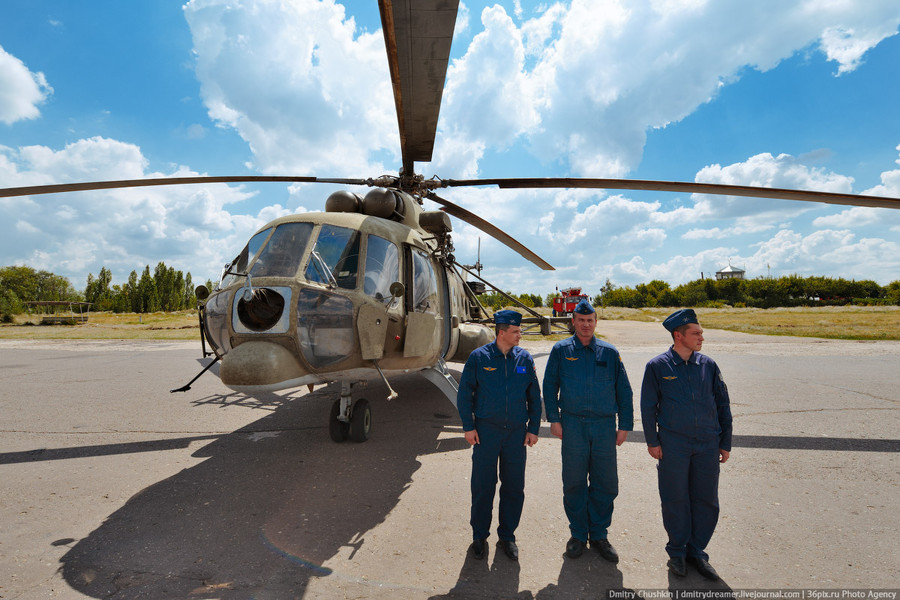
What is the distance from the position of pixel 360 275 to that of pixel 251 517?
93.1 inches

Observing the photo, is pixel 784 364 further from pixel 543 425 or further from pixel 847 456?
pixel 543 425

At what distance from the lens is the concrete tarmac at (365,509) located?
262cm

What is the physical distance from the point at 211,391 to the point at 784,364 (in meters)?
15.2

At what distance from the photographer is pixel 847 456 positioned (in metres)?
4.82

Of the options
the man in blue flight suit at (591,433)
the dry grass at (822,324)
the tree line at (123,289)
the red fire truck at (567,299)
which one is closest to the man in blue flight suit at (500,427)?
the man in blue flight suit at (591,433)

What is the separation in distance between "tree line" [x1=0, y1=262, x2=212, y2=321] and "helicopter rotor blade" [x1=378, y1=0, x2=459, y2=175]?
233 ft

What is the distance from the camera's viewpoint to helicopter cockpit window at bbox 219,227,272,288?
14.8ft

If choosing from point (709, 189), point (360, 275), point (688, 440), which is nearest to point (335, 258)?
point (360, 275)

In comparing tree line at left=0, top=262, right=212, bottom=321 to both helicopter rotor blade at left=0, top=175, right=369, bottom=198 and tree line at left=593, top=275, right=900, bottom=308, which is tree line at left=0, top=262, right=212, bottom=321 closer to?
helicopter rotor blade at left=0, top=175, right=369, bottom=198

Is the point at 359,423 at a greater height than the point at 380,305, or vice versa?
the point at 380,305

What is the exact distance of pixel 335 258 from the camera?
14.6ft

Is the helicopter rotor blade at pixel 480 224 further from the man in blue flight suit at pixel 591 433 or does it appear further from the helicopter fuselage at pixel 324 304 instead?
the man in blue flight suit at pixel 591 433

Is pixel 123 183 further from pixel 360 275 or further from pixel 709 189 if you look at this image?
pixel 709 189

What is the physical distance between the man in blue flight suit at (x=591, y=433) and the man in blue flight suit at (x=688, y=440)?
0.22 metres
